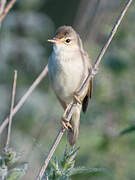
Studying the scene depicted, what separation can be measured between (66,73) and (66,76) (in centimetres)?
2

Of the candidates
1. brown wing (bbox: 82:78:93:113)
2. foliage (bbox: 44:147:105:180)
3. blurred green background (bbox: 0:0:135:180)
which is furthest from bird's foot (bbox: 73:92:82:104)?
foliage (bbox: 44:147:105:180)

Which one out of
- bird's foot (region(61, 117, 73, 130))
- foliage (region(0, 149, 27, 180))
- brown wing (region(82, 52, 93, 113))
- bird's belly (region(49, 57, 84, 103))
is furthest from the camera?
brown wing (region(82, 52, 93, 113))

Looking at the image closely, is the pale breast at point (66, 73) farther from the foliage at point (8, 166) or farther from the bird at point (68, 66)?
the foliage at point (8, 166)

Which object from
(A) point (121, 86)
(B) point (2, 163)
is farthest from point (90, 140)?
(B) point (2, 163)

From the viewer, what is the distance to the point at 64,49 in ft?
8.78

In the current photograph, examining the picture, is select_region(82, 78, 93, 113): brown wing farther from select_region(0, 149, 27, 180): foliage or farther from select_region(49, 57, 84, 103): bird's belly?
select_region(0, 149, 27, 180): foliage

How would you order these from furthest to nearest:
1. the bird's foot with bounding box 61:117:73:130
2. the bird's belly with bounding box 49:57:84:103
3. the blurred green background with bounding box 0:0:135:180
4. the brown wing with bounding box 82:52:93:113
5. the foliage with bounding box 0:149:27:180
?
the blurred green background with bounding box 0:0:135:180 < the brown wing with bounding box 82:52:93:113 < the bird's belly with bounding box 49:57:84:103 < the bird's foot with bounding box 61:117:73:130 < the foliage with bounding box 0:149:27:180

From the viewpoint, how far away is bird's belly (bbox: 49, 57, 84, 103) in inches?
104

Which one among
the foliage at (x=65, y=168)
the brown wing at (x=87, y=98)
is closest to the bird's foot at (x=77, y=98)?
the brown wing at (x=87, y=98)

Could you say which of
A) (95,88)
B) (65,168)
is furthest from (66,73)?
(65,168)

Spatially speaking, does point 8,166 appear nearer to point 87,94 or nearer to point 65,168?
point 65,168

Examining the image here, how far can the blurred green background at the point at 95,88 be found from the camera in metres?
3.24

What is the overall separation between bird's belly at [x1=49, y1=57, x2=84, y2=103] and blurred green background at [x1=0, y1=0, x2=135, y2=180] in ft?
0.88

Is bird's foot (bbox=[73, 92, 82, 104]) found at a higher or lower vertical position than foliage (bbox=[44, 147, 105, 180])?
lower
